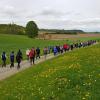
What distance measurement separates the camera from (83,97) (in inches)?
603

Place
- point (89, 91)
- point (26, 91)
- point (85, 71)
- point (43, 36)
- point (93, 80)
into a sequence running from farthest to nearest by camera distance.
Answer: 1. point (43, 36)
2. point (85, 71)
3. point (93, 80)
4. point (26, 91)
5. point (89, 91)

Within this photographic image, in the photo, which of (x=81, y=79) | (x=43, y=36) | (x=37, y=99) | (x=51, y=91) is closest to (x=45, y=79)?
(x=81, y=79)

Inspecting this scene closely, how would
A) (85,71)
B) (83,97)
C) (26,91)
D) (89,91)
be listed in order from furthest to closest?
(85,71), (26,91), (89,91), (83,97)

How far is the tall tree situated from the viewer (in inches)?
6512

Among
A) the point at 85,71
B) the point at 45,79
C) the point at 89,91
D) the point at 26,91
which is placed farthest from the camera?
the point at 85,71

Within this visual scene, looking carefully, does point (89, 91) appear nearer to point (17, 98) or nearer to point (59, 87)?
point (59, 87)

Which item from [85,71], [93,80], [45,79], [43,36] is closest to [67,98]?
[93,80]

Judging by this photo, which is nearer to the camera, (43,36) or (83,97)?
(83,97)

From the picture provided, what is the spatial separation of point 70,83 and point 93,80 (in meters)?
1.21

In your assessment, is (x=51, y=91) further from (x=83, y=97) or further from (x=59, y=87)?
(x=83, y=97)

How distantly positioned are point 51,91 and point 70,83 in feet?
6.10

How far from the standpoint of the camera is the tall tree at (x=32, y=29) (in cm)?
16540

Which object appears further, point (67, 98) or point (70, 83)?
point (70, 83)

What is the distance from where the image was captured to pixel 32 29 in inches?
6535
